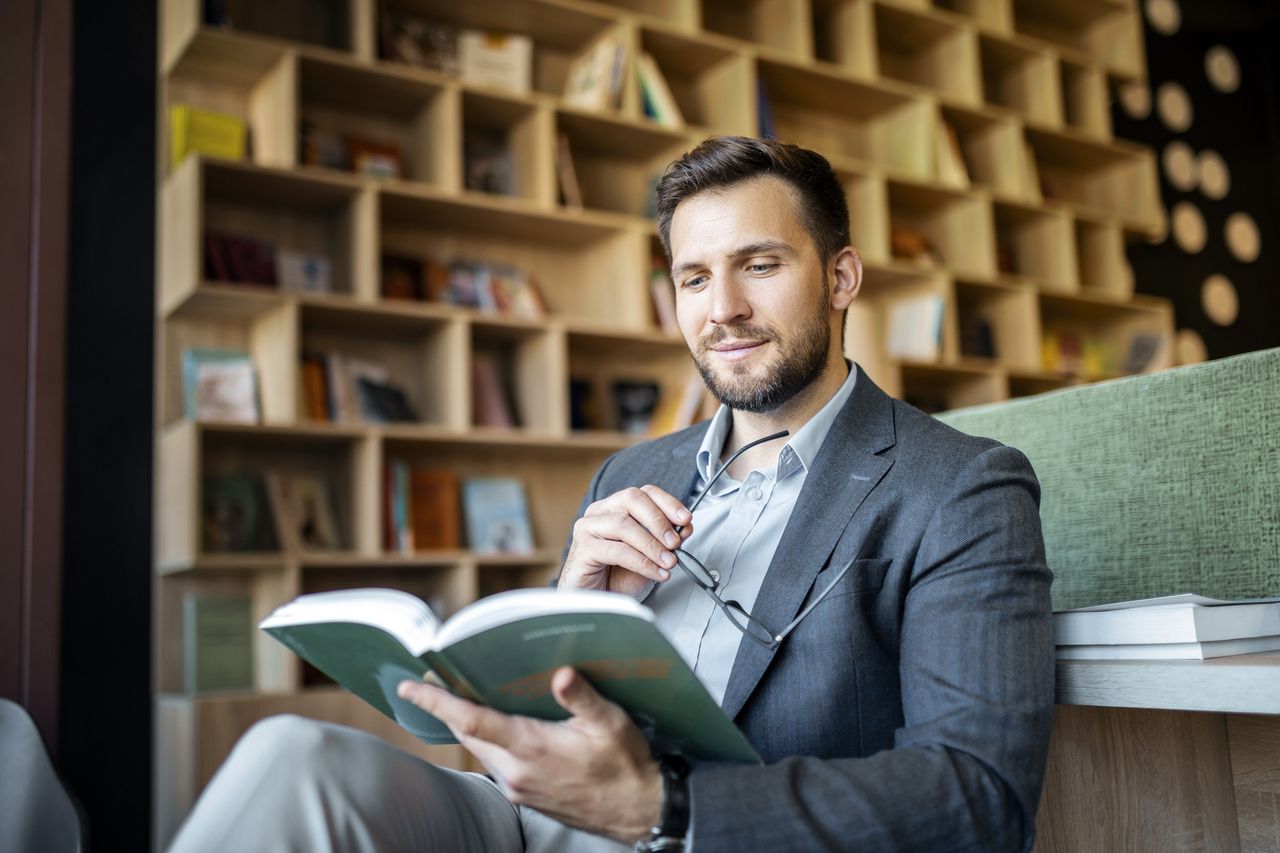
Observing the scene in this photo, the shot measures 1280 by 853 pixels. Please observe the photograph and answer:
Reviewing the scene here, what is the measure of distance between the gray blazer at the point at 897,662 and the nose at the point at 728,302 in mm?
188

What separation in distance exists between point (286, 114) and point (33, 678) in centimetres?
172

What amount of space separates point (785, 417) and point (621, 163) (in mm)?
2611

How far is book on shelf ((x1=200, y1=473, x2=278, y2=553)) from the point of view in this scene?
312 centimetres

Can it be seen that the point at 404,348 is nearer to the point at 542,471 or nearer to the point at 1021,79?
the point at 542,471

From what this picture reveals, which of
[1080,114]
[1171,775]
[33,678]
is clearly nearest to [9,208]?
[33,678]

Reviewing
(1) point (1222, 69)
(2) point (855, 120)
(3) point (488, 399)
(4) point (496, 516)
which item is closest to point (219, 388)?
(3) point (488, 399)

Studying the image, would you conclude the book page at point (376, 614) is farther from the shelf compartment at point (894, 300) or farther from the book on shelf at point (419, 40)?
the shelf compartment at point (894, 300)

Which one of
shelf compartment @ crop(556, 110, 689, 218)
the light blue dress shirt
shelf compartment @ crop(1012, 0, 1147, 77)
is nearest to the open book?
the light blue dress shirt

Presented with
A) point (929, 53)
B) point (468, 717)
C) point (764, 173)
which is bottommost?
point (468, 717)

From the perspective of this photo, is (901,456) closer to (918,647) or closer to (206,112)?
(918,647)

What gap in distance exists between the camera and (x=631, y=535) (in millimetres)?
1265

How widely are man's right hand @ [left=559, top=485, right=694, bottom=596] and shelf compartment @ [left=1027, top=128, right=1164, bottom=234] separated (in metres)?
4.18

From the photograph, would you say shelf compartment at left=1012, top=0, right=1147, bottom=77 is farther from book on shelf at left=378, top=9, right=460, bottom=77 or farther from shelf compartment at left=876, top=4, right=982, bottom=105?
book on shelf at left=378, top=9, right=460, bottom=77

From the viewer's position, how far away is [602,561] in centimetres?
131
